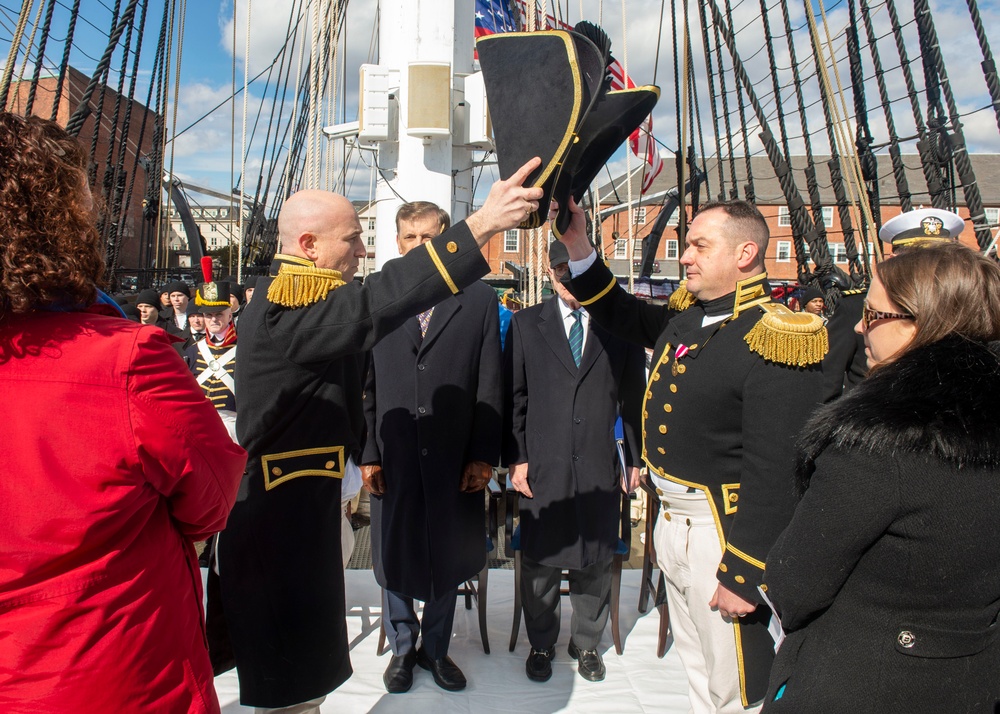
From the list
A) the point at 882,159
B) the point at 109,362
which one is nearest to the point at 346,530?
the point at 109,362

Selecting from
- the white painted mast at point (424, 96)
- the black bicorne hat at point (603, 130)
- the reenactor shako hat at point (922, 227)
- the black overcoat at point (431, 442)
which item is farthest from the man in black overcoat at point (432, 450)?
the reenactor shako hat at point (922, 227)

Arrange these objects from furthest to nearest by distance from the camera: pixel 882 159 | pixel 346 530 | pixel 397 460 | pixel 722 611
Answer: pixel 882 159 → pixel 397 460 → pixel 346 530 → pixel 722 611

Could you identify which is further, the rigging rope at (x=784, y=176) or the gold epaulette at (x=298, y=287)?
the rigging rope at (x=784, y=176)

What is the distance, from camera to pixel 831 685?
119 centimetres

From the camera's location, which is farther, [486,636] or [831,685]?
[486,636]

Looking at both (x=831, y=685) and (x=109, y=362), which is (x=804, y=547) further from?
(x=109, y=362)

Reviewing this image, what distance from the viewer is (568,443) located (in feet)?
8.85

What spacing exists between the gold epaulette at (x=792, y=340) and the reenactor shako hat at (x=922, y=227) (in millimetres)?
1861

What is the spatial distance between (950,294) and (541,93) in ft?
2.93

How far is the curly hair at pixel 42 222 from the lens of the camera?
0.97m

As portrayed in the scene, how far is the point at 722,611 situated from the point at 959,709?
69 centimetres

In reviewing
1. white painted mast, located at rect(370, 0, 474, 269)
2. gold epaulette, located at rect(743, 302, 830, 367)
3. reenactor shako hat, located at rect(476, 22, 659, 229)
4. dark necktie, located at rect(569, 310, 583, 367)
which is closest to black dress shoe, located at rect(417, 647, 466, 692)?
dark necktie, located at rect(569, 310, 583, 367)

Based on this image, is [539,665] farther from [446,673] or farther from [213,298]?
[213,298]

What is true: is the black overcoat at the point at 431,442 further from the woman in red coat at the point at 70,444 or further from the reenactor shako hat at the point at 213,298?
the woman in red coat at the point at 70,444
